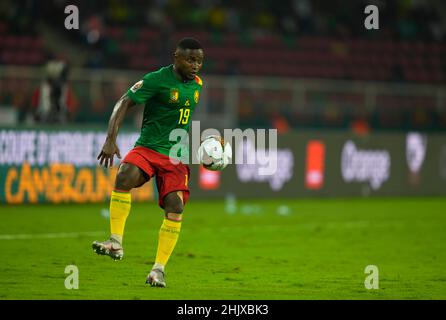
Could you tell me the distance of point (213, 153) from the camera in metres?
9.91

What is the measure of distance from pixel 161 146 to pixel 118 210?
0.77 metres

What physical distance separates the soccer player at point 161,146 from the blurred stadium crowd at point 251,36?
15.9 meters

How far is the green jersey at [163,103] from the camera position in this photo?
9.45 meters

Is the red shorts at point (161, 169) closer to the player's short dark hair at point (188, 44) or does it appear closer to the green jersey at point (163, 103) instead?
the green jersey at point (163, 103)

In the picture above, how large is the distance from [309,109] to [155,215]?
8251 millimetres

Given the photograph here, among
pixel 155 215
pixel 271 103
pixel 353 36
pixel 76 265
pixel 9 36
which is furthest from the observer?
pixel 353 36

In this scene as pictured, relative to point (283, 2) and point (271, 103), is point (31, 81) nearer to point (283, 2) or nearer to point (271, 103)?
point (271, 103)

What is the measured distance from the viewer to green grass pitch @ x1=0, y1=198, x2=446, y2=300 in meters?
9.27

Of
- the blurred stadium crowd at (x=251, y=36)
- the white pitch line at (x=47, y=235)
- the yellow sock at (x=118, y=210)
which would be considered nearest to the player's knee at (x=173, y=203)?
the yellow sock at (x=118, y=210)

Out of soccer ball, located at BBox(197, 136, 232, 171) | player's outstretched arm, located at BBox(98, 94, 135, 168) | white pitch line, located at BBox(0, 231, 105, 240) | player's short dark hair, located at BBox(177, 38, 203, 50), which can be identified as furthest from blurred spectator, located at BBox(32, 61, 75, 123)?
player's short dark hair, located at BBox(177, 38, 203, 50)

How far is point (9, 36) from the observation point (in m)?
26.7

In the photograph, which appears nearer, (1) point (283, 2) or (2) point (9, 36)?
(2) point (9, 36)

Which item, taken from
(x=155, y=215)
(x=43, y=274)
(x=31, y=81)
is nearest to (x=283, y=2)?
(x=31, y=81)

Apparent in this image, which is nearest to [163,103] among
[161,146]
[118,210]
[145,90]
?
[145,90]
